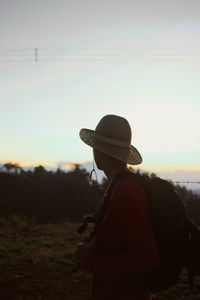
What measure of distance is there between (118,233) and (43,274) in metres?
7.33

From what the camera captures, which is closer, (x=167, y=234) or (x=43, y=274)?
(x=167, y=234)

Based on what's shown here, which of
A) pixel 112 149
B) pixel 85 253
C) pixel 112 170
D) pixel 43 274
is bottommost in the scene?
pixel 43 274

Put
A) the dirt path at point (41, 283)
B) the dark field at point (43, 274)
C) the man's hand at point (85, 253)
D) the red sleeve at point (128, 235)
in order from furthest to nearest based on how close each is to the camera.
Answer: the dark field at point (43, 274) < the dirt path at point (41, 283) < the man's hand at point (85, 253) < the red sleeve at point (128, 235)

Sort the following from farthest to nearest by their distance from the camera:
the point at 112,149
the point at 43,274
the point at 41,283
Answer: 1. the point at 43,274
2. the point at 41,283
3. the point at 112,149

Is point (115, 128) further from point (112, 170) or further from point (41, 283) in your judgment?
point (41, 283)

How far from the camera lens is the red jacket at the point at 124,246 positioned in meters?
2.80

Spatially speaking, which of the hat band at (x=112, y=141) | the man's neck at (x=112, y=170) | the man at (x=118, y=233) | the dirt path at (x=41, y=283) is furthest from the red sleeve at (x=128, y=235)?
the dirt path at (x=41, y=283)

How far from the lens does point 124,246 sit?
2.95 meters

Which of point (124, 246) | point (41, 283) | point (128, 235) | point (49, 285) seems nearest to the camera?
point (128, 235)

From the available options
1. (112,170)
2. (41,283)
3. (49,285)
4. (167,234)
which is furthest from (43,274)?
(167,234)

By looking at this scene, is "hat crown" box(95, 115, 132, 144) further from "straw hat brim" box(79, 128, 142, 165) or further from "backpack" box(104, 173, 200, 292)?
"backpack" box(104, 173, 200, 292)

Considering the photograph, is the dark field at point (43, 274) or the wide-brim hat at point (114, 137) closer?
the wide-brim hat at point (114, 137)

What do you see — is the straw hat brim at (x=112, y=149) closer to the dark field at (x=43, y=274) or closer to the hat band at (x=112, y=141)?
the hat band at (x=112, y=141)

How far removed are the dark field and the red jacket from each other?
5480 mm
